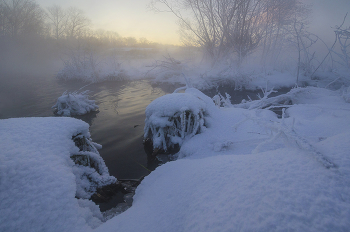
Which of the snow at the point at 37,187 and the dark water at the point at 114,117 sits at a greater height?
the snow at the point at 37,187

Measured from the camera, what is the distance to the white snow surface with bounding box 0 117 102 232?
1.03 metres

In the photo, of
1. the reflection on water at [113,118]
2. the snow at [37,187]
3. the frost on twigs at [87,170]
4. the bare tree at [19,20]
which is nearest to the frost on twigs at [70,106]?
the reflection on water at [113,118]

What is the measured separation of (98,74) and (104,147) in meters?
10.6

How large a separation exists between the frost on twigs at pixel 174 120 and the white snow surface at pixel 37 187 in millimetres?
1834

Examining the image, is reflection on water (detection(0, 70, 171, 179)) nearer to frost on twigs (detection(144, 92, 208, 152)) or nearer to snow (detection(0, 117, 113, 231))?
frost on twigs (detection(144, 92, 208, 152))

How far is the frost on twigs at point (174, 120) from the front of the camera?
10.6 feet

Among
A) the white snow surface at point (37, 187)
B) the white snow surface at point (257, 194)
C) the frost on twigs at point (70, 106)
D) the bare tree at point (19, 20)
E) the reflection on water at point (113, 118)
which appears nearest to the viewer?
the white snow surface at point (257, 194)

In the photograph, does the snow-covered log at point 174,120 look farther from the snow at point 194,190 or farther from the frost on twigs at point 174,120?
the snow at point 194,190

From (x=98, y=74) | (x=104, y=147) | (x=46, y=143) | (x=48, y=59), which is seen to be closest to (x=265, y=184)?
(x=46, y=143)

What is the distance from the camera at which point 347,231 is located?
674mm

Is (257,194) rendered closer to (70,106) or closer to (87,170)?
(87,170)

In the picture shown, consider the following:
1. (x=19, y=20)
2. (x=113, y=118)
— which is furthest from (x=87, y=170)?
(x=19, y=20)

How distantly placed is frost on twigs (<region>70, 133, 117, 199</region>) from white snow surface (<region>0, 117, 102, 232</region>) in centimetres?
38

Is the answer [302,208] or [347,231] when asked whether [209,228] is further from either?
[347,231]
